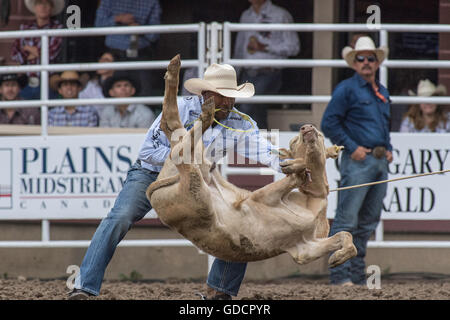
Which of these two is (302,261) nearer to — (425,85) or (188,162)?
(188,162)

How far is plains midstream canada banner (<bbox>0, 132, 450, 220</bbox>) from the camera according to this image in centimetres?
789

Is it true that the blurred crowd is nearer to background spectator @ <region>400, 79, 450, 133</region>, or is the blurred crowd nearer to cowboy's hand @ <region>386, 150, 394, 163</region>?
background spectator @ <region>400, 79, 450, 133</region>

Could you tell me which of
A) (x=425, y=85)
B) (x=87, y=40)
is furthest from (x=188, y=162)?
(x=87, y=40)

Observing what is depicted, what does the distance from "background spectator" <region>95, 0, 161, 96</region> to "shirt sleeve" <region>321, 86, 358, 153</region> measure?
2.08m

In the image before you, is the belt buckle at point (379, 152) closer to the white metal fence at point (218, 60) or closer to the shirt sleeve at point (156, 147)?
the white metal fence at point (218, 60)

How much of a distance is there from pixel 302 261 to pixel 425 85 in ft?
13.8

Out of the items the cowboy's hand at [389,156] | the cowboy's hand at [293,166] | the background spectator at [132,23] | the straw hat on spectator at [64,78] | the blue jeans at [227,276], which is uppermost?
the background spectator at [132,23]

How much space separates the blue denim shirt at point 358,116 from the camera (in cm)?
764

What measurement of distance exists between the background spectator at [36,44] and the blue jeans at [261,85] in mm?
1908

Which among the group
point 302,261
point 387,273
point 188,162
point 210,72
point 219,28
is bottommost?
point 387,273

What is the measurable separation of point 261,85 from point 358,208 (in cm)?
164

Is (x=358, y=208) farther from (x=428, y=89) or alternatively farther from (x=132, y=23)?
(x=132, y=23)

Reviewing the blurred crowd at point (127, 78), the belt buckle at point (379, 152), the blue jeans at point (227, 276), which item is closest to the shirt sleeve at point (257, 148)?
the blue jeans at point (227, 276)

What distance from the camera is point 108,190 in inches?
313
